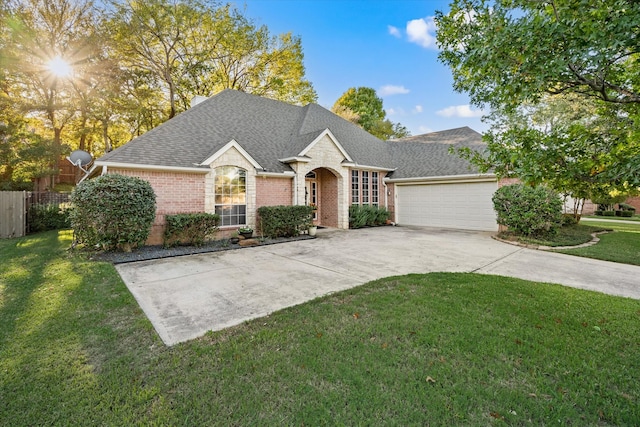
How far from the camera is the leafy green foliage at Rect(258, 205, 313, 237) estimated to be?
36.5 ft

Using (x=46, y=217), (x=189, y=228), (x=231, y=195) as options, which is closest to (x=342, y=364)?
(x=189, y=228)

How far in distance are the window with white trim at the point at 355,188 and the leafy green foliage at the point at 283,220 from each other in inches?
163

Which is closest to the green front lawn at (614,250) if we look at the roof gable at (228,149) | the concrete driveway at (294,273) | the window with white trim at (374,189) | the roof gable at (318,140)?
the concrete driveway at (294,273)

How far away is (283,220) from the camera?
37.3 feet

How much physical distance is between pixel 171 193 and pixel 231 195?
2198 mm

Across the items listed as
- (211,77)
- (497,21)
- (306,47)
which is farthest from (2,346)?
(306,47)

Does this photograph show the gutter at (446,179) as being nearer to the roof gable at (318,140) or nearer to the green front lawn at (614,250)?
the roof gable at (318,140)

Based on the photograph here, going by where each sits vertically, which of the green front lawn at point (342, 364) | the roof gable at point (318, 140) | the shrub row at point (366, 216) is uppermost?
the roof gable at point (318, 140)

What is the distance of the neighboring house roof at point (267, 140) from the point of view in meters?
10.2

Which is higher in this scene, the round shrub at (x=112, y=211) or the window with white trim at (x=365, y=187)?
the window with white trim at (x=365, y=187)

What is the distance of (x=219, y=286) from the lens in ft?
18.2

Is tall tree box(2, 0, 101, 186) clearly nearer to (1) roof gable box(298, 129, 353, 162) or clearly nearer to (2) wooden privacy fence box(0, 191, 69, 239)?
(2) wooden privacy fence box(0, 191, 69, 239)

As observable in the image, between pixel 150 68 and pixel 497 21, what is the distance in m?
24.8

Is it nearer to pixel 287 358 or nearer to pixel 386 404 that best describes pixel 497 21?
pixel 386 404
